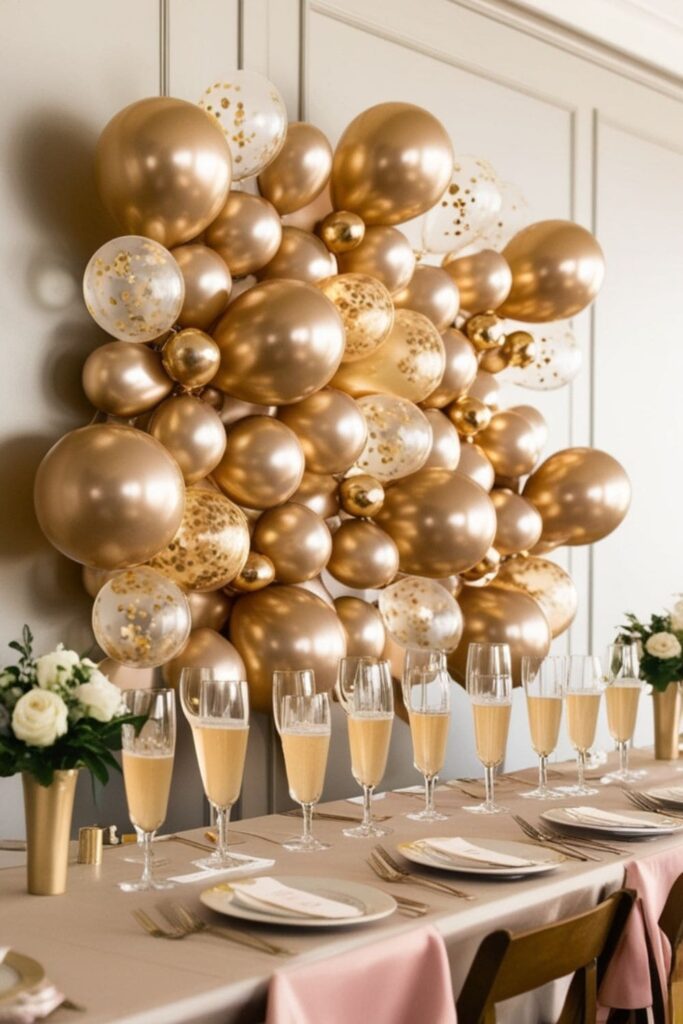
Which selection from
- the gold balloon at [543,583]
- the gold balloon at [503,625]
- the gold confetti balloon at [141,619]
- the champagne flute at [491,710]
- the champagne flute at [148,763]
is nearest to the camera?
the champagne flute at [148,763]

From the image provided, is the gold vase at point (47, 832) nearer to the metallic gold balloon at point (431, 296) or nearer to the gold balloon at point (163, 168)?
the gold balloon at point (163, 168)

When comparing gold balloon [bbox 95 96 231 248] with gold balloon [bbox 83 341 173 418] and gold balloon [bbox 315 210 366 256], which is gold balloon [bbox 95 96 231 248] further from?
gold balloon [bbox 315 210 366 256]

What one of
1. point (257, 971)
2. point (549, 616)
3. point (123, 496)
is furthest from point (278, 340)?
point (257, 971)

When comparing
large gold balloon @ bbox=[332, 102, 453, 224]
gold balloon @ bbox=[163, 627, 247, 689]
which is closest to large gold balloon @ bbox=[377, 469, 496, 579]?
gold balloon @ bbox=[163, 627, 247, 689]

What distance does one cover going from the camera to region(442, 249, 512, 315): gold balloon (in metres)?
3.68

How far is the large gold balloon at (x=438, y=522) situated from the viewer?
329 cm

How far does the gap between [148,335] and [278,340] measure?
297 millimetres

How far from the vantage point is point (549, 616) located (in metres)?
3.78

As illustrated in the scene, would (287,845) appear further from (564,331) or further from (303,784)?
(564,331)

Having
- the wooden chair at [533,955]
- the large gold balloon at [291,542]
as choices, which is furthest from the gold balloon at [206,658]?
the wooden chair at [533,955]

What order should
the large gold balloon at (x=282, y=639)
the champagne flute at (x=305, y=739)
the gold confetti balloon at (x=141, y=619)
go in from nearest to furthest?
the champagne flute at (x=305, y=739)
the gold confetti balloon at (x=141, y=619)
the large gold balloon at (x=282, y=639)

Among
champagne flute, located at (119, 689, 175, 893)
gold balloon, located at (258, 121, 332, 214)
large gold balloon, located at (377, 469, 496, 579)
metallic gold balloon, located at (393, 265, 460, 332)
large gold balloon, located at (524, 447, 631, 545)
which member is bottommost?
champagne flute, located at (119, 689, 175, 893)

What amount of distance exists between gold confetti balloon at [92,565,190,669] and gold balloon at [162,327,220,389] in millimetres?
460

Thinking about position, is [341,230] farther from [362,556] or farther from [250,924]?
[250,924]
